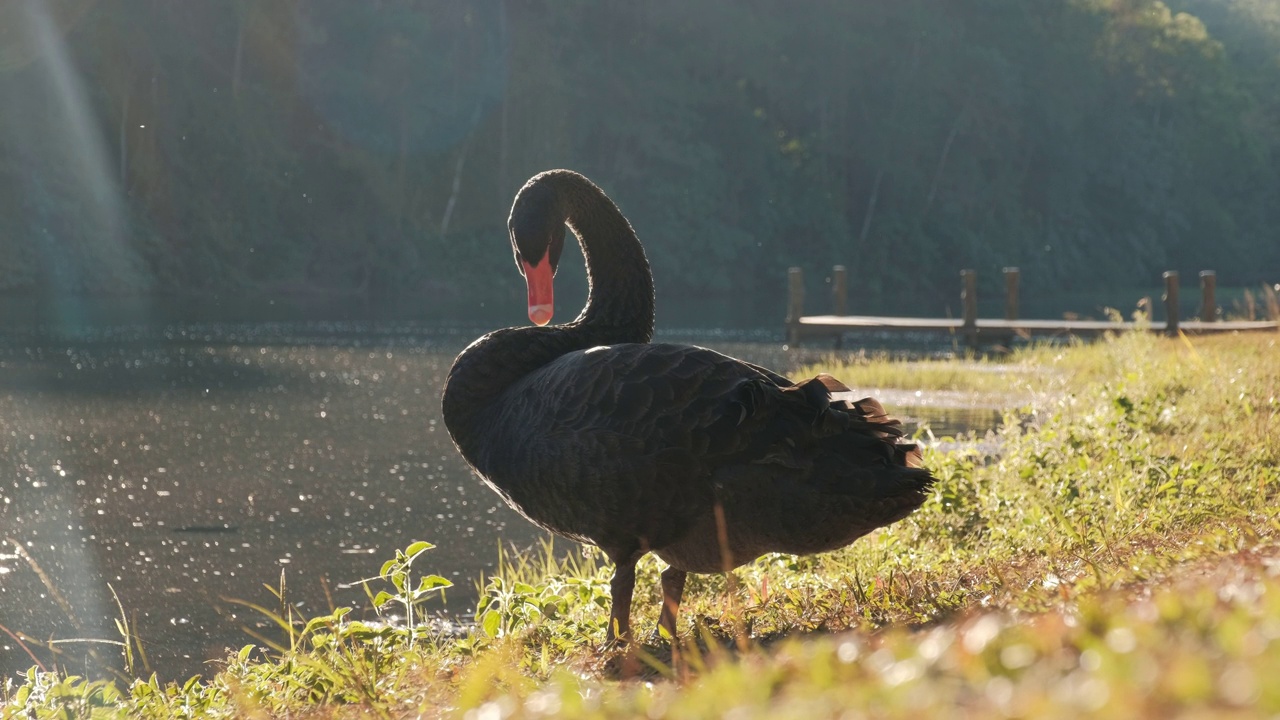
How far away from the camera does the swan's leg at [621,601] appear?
13.5 feet

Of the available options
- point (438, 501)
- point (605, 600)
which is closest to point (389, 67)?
point (438, 501)

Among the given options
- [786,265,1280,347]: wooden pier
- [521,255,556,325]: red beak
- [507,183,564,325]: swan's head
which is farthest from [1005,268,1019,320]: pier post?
[521,255,556,325]: red beak

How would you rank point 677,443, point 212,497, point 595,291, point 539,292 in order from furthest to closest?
point 212,497 → point 595,291 → point 539,292 → point 677,443

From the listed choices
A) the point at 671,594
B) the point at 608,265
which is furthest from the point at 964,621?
the point at 608,265

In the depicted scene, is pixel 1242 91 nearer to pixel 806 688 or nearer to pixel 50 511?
pixel 50 511

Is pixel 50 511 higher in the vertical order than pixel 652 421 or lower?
lower

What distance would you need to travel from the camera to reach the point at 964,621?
8.37ft

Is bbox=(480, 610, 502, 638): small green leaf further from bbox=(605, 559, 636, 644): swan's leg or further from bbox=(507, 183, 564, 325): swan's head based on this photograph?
bbox=(507, 183, 564, 325): swan's head

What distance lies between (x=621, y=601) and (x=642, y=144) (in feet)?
177

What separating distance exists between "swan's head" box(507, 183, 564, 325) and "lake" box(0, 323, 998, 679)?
1.46 metres

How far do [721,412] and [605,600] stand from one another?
1829 mm

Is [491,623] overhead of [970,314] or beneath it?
beneath

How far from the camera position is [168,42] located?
48.2m

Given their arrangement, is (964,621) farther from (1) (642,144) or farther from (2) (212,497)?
(1) (642,144)
